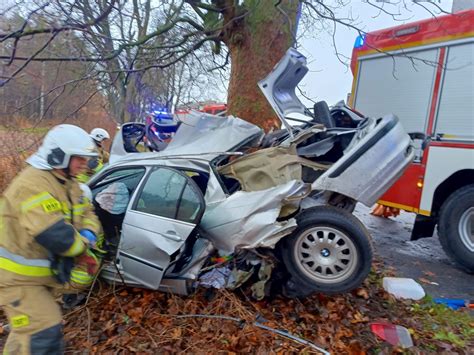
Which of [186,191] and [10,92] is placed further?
[10,92]

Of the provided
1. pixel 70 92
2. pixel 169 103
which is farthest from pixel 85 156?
pixel 169 103

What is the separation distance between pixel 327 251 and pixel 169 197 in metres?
1.50

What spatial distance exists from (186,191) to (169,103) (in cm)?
708

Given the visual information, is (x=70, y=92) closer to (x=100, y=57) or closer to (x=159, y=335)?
(x=100, y=57)

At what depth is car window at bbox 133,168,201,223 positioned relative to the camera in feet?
11.3

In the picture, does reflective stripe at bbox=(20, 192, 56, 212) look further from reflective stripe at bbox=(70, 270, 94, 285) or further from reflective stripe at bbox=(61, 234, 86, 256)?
reflective stripe at bbox=(70, 270, 94, 285)

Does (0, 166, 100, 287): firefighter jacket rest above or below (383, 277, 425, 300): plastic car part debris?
above

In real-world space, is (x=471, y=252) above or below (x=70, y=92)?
below

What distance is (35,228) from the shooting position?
220 centimetres

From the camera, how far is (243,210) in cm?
338

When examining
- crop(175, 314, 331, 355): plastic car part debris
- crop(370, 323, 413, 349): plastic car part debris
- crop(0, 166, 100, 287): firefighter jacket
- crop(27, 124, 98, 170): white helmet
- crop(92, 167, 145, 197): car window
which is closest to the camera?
crop(0, 166, 100, 287): firefighter jacket

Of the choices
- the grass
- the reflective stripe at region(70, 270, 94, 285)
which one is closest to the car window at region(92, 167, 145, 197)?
the reflective stripe at region(70, 270, 94, 285)

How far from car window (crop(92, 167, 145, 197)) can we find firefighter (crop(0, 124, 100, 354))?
1.30 m

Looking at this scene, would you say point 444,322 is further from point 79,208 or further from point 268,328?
point 79,208
